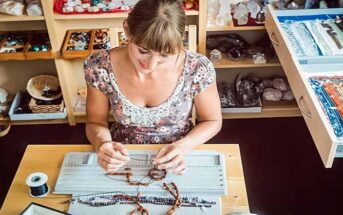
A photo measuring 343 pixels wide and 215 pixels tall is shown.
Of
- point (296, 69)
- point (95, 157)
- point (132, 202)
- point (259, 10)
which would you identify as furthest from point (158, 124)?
point (259, 10)

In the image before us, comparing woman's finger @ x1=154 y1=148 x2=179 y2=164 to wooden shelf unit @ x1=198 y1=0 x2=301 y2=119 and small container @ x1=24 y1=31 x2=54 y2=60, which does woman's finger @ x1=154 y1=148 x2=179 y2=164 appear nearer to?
wooden shelf unit @ x1=198 y1=0 x2=301 y2=119

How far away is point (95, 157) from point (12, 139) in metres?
1.41

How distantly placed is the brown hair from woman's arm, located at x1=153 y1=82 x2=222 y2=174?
12.0 inches

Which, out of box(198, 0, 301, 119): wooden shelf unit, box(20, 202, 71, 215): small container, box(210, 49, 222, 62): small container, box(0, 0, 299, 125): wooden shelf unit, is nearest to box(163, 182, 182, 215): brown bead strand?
box(20, 202, 71, 215): small container

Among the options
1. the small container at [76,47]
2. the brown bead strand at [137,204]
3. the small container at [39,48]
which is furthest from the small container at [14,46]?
the brown bead strand at [137,204]

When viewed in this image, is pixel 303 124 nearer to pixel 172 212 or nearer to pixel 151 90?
pixel 151 90

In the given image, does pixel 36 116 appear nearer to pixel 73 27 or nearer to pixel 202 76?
pixel 73 27

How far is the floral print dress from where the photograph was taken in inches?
61.3

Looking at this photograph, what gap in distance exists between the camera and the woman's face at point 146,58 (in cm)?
133

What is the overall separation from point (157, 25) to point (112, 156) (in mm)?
402

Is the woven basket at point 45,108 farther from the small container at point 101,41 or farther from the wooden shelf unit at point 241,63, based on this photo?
the wooden shelf unit at point 241,63

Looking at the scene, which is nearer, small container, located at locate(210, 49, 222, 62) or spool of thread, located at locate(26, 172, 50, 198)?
spool of thread, located at locate(26, 172, 50, 198)

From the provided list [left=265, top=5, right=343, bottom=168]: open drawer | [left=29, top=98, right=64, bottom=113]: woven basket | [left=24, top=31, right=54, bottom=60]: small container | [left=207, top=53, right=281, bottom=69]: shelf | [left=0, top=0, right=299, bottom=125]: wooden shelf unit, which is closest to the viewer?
[left=265, top=5, right=343, bottom=168]: open drawer

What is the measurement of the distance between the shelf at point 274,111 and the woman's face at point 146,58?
4.46 ft
